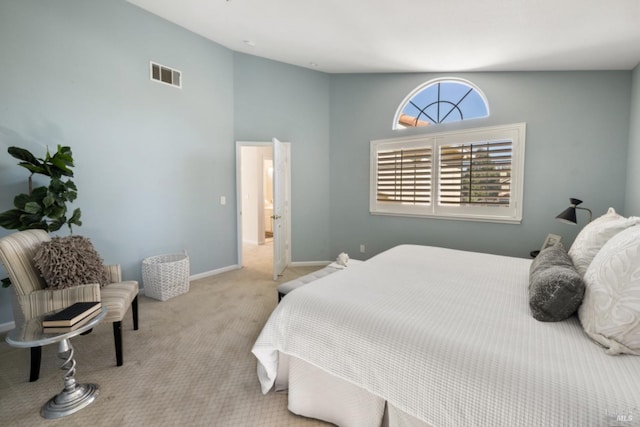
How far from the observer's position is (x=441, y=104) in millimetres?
3906

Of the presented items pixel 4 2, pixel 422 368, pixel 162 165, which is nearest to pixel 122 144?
pixel 162 165

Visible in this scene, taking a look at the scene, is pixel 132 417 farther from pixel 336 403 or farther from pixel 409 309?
pixel 409 309

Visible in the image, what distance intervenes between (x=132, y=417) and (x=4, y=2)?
3.46 meters

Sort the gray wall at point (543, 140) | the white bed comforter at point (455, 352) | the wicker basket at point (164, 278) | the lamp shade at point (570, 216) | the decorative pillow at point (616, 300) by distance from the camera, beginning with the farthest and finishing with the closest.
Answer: the wicker basket at point (164, 278) < the gray wall at point (543, 140) < the lamp shade at point (570, 216) < the decorative pillow at point (616, 300) < the white bed comforter at point (455, 352)

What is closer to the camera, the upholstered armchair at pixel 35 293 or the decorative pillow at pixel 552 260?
the decorative pillow at pixel 552 260

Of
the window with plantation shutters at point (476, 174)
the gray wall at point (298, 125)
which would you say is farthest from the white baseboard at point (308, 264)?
the window with plantation shutters at point (476, 174)

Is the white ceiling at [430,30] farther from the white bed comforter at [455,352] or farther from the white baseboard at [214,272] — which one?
the white baseboard at [214,272]

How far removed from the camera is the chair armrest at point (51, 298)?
6.39ft

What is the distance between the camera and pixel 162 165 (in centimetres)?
358

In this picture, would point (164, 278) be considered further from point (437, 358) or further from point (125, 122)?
point (437, 358)

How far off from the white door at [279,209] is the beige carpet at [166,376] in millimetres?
1089

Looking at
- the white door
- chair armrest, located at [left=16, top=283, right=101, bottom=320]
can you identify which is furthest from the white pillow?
the white door

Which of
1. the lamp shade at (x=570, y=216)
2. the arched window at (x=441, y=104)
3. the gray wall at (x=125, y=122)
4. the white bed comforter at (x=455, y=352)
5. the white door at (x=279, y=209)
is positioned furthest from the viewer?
the white door at (x=279, y=209)

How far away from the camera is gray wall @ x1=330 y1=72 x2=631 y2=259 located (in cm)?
292
